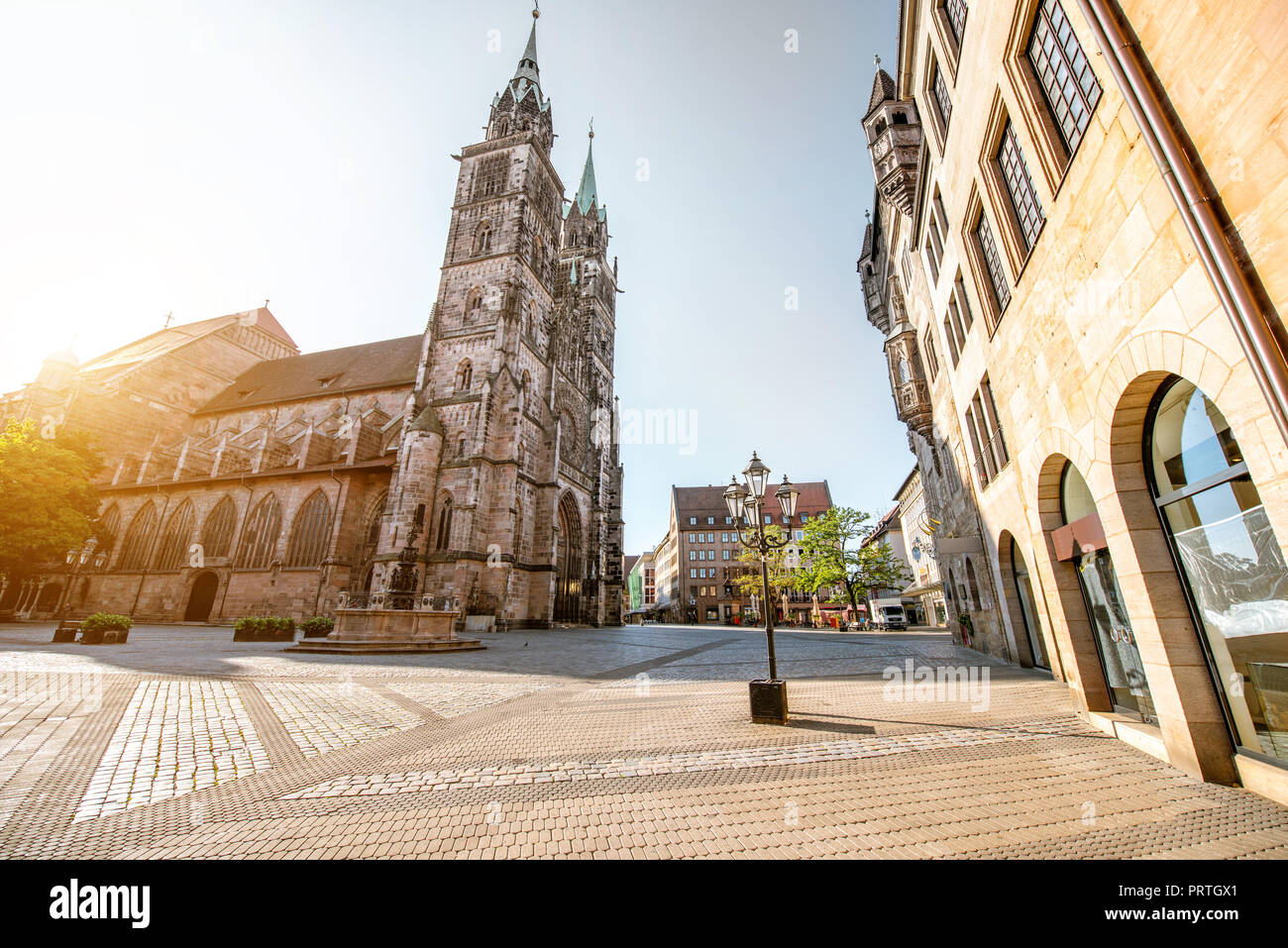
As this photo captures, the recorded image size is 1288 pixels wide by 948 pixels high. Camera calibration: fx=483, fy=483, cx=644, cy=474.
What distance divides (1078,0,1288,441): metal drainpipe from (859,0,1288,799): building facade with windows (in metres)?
0.01

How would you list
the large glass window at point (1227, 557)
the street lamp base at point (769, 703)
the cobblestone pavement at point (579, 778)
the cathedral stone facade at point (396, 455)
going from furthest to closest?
the cathedral stone facade at point (396, 455) < the street lamp base at point (769, 703) < the large glass window at point (1227, 557) < the cobblestone pavement at point (579, 778)

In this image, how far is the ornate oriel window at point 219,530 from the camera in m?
28.7

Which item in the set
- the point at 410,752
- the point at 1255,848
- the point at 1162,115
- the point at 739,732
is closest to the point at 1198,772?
the point at 1255,848

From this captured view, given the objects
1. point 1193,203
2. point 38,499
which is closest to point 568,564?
point 38,499

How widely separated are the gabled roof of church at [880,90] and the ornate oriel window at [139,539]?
43.6 meters

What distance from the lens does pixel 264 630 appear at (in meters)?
17.7

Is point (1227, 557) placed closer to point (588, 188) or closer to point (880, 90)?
point (880, 90)

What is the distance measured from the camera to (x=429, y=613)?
15.7 meters

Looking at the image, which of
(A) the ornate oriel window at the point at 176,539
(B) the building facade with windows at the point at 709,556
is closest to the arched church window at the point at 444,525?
(A) the ornate oriel window at the point at 176,539

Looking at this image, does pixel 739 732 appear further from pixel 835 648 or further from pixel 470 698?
pixel 835 648

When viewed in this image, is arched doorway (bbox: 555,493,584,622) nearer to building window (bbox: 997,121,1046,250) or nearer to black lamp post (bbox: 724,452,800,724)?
black lamp post (bbox: 724,452,800,724)

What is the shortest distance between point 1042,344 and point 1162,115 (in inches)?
117

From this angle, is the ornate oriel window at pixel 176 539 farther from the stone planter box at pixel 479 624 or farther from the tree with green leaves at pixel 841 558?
the tree with green leaves at pixel 841 558

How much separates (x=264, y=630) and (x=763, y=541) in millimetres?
19447
